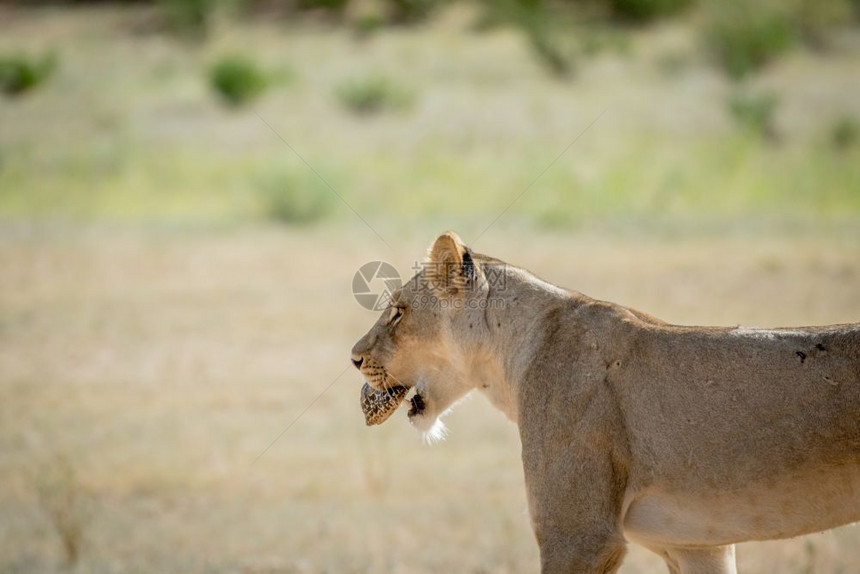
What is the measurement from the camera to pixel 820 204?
28.1 meters

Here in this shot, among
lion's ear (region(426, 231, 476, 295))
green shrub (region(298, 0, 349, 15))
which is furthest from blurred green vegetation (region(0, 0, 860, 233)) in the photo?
lion's ear (region(426, 231, 476, 295))

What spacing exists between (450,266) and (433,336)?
360 millimetres

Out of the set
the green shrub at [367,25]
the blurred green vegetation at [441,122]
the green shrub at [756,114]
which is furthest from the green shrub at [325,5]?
the green shrub at [756,114]

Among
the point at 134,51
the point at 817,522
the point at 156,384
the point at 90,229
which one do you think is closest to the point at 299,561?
the point at 817,522

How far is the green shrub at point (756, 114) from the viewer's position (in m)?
33.8

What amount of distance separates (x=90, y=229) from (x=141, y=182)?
14.1 ft

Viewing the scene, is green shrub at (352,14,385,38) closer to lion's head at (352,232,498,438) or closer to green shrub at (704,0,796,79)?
green shrub at (704,0,796,79)

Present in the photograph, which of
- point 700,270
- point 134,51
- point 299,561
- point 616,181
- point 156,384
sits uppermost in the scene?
point 134,51

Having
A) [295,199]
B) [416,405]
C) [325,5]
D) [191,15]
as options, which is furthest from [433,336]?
[325,5]

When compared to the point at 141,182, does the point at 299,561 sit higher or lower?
lower

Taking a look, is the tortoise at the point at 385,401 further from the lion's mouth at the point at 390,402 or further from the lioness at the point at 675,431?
the lioness at the point at 675,431

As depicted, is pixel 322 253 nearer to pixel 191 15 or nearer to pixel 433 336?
pixel 433 336

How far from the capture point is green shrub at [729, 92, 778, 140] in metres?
33.8

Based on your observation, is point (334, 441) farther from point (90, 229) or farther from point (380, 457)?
point (90, 229)
